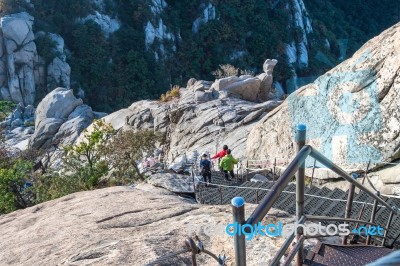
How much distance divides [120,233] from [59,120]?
836 inches

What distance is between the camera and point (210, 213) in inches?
157

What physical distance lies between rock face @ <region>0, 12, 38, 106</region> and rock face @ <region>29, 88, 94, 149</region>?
25.9ft

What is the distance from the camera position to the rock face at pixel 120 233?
11.0 ft

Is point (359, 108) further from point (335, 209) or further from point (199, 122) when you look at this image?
point (199, 122)

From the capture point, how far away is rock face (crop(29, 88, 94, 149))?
74.1 ft

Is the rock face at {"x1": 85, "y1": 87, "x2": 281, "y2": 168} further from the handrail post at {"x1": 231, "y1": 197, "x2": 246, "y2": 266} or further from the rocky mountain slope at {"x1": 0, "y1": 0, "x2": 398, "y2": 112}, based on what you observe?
the rocky mountain slope at {"x1": 0, "y1": 0, "x2": 398, "y2": 112}

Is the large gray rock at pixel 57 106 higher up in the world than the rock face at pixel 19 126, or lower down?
higher up

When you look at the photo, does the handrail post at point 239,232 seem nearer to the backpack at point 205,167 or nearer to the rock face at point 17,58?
the backpack at point 205,167

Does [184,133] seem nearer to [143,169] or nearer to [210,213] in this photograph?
[143,169]

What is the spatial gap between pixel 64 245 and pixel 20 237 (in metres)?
0.84

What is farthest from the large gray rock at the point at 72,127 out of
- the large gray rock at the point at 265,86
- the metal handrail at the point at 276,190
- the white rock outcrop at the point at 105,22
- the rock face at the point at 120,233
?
the metal handrail at the point at 276,190

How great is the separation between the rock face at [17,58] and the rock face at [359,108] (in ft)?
85.9

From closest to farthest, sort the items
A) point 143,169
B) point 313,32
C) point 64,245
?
point 64,245 < point 143,169 < point 313,32

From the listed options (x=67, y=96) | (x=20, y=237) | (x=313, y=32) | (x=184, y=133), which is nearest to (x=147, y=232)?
(x=20, y=237)
